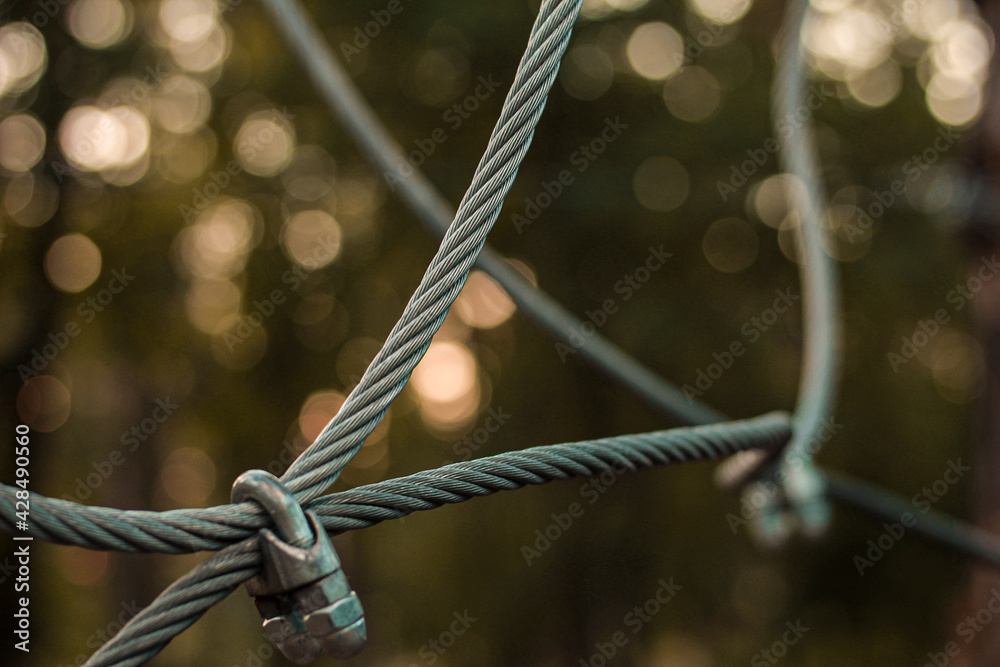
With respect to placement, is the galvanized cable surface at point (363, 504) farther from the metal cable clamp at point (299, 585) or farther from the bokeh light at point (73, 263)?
the bokeh light at point (73, 263)

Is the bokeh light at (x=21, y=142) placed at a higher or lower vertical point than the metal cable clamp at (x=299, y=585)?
higher

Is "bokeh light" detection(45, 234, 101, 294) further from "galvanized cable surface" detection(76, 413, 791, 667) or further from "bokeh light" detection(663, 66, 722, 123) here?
"galvanized cable surface" detection(76, 413, 791, 667)

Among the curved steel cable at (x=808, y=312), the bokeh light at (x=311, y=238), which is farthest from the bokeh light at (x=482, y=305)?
the curved steel cable at (x=808, y=312)

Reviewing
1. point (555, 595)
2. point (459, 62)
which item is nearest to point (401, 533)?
point (555, 595)

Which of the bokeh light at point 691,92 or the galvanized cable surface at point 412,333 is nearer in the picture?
the galvanized cable surface at point 412,333

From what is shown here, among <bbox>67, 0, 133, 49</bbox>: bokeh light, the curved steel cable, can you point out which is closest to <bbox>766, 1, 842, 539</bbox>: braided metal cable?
the curved steel cable

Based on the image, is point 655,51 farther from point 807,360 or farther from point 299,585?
point 299,585
